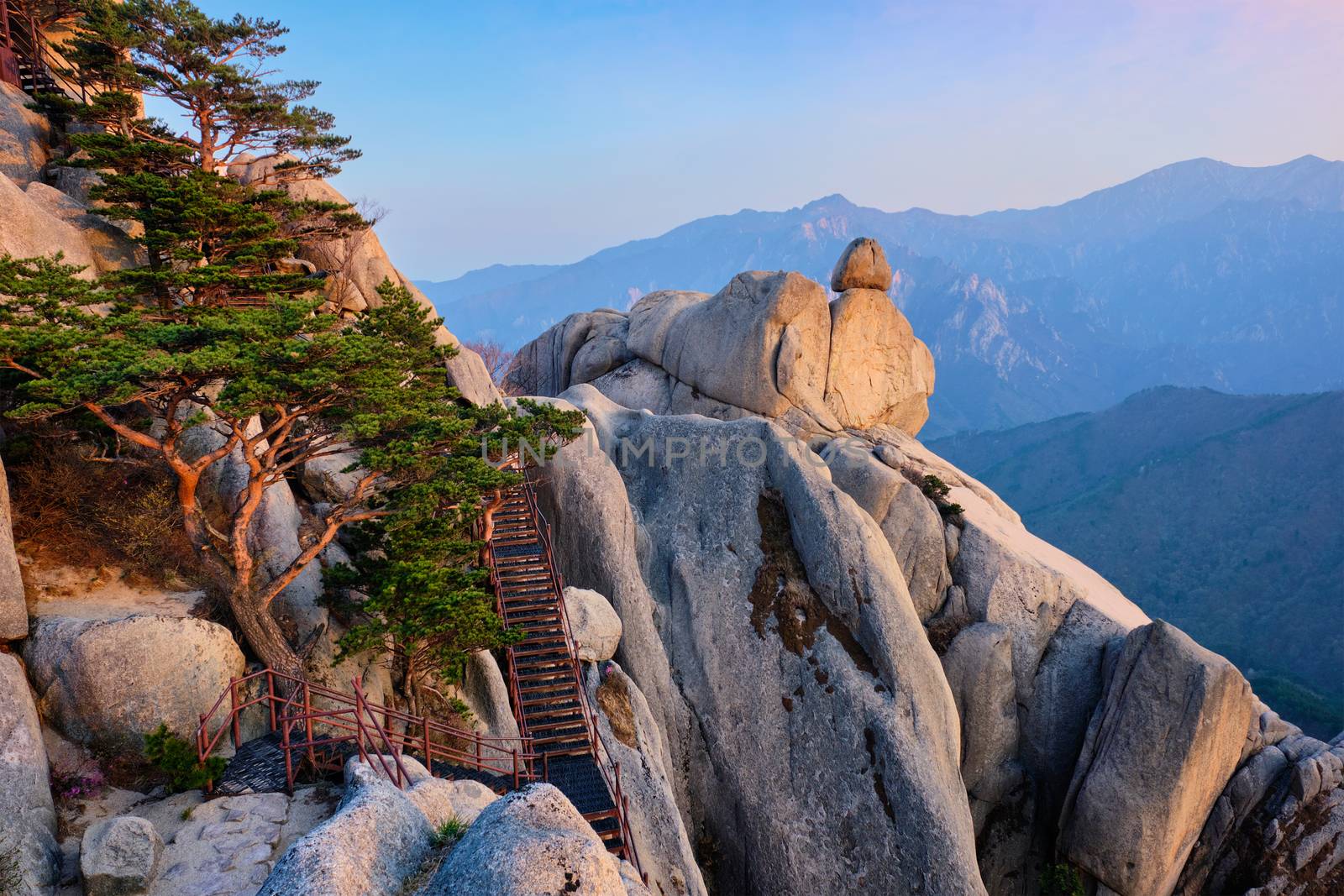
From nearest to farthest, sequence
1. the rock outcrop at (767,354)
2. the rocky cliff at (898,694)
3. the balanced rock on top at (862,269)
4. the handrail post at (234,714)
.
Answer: the handrail post at (234,714) → the rocky cliff at (898,694) → the rock outcrop at (767,354) → the balanced rock on top at (862,269)

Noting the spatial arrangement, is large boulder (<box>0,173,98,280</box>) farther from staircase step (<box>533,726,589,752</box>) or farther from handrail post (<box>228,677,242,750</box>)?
staircase step (<box>533,726,589,752</box>)

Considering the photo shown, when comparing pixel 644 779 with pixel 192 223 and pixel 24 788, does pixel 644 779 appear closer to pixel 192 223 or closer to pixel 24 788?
pixel 24 788

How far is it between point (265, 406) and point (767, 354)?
23032 mm

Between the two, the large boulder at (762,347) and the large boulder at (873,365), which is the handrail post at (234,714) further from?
the large boulder at (873,365)

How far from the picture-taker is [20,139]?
87.7ft

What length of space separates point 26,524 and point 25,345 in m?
5.26

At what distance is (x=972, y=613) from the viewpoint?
27.2m

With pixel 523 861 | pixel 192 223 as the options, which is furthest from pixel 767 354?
pixel 523 861

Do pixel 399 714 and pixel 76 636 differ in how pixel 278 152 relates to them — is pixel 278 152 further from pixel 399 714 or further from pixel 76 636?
pixel 399 714

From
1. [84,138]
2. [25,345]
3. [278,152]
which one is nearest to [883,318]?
[278,152]

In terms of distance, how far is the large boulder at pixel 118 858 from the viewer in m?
10.4

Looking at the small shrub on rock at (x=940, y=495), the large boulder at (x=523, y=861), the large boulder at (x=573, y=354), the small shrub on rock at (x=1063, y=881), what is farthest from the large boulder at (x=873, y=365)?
the large boulder at (x=523, y=861)

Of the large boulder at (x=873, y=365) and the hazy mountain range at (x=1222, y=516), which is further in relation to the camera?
the hazy mountain range at (x=1222, y=516)

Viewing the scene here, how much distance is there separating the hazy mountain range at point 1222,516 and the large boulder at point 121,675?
65730 mm
